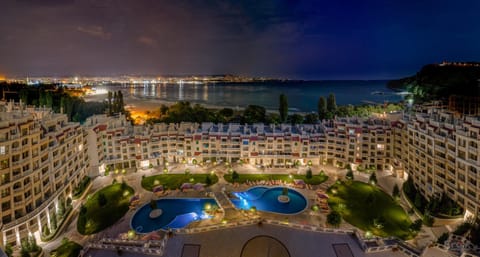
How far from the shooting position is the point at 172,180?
3997 centimetres

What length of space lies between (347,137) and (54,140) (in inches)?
1712

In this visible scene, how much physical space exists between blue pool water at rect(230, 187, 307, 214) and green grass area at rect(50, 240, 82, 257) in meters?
17.6

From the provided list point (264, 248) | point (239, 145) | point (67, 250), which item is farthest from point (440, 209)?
point (67, 250)

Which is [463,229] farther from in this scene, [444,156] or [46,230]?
[46,230]

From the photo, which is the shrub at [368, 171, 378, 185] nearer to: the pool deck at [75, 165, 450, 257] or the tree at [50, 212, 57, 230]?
the pool deck at [75, 165, 450, 257]

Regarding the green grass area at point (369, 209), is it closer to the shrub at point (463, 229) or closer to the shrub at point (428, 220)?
the shrub at point (428, 220)

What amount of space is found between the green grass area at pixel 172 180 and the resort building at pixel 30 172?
33.0 feet

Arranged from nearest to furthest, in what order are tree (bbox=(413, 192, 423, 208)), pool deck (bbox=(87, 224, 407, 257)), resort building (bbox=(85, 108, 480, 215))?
pool deck (bbox=(87, 224, 407, 257)) < tree (bbox=(413, 192, 423, 208)) < resort building (bbox=(85, 108, 480, 215))

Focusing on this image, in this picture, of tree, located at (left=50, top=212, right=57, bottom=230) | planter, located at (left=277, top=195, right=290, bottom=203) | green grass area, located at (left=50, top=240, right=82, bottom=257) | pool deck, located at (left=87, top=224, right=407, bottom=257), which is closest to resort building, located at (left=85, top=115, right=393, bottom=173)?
planter, located at (left=277, top=195, right=290, bottom=203)

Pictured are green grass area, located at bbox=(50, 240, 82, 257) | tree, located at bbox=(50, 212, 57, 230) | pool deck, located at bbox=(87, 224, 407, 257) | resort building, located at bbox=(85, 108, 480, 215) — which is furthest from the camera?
resort building, located at bbox=(85, 108, 480, 215)

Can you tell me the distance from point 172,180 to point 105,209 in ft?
33.6

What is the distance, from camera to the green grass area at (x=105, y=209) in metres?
28.8

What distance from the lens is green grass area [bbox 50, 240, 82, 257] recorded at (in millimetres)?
24344

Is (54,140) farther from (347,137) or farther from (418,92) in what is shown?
(418,92)
